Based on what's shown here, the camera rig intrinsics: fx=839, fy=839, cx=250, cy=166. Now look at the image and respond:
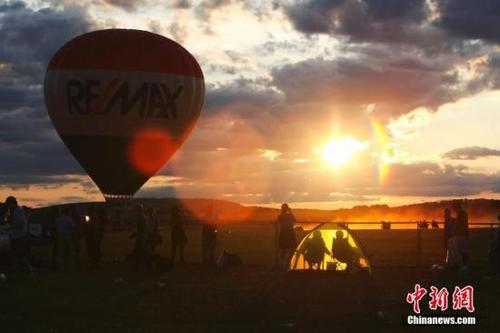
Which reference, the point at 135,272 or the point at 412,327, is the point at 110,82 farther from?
the point at 412,327

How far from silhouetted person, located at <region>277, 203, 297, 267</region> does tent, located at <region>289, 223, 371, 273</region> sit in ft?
3.84

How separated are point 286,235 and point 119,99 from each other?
48.0 feet

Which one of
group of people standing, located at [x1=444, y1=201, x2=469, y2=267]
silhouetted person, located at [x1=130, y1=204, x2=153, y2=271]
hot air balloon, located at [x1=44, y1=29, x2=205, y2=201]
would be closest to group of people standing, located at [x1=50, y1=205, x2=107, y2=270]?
silhouetted person, located at [x1=130, y1=204, x2=153, y2=271]

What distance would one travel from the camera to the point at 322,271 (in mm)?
24250

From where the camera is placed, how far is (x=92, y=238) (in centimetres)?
2716

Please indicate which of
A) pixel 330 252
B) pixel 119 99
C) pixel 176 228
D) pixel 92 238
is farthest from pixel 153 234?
pixel 119 99

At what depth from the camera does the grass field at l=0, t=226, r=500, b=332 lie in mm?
15945

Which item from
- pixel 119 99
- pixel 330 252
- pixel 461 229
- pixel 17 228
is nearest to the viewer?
pixel 17 228

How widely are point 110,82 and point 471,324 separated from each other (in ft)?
82.7

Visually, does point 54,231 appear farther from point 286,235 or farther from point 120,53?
point 120,53

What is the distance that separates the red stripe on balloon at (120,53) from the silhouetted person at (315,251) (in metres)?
16.3

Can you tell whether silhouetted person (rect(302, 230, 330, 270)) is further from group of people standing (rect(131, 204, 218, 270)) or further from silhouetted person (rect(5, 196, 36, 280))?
silhouetted person (rect(5, 196, 36, 280))

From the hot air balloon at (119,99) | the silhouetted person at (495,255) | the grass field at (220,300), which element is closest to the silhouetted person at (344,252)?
the grass field at (220,300)

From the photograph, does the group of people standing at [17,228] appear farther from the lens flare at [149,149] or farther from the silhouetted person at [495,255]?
the lens flare at [149,149]
